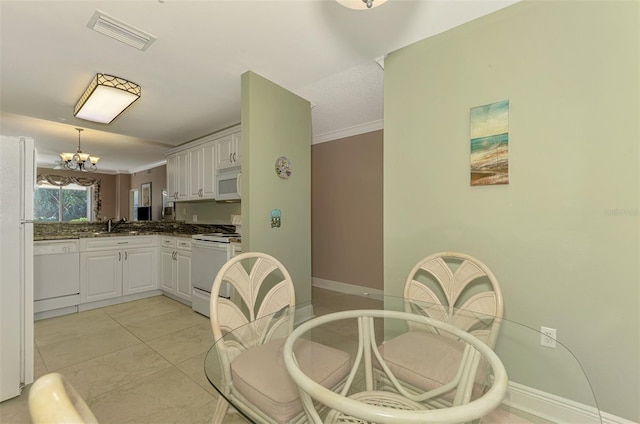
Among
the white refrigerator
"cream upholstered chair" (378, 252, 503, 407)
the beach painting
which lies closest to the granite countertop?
the white refrigerator

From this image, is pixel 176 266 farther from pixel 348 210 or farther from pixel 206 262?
pixel 348 210

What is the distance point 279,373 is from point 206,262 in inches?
87.3

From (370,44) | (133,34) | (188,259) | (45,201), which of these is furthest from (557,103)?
(45,201)

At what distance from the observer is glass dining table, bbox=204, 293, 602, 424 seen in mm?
1064

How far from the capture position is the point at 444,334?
1.41 m

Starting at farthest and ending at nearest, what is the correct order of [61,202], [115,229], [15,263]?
[61,202] → [115,229] → [15,263]

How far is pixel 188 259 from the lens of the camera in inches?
135

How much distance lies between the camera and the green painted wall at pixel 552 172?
1.41 metres

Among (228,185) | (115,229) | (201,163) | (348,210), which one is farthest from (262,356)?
(115,229)

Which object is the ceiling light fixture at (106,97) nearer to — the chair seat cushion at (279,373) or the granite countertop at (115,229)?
the granite countertop at (115,229)

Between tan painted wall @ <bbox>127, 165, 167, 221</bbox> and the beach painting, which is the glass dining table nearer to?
the beach painting

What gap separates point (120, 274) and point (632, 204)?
4.67m

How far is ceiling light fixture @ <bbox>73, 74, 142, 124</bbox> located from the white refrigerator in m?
0.88

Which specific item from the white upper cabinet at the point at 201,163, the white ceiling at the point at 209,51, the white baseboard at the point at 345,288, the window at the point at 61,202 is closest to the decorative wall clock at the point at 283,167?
the white ceiling at the point at 209,51
